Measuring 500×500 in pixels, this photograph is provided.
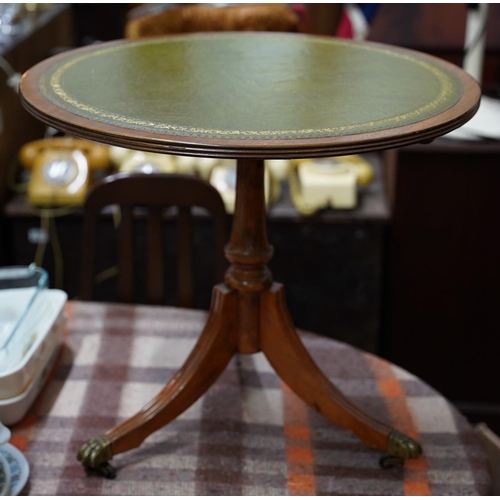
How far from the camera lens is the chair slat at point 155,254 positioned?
140 centimetres

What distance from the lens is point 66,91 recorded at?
95 centimetres

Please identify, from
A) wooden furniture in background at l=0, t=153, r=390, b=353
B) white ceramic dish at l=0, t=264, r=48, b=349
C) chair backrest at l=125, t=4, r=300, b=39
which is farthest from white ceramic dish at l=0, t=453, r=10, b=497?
chair backrest at l=125, t=4, r=300, b=39

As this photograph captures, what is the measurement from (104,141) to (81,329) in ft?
2.06

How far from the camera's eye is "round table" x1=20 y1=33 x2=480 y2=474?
0.80m

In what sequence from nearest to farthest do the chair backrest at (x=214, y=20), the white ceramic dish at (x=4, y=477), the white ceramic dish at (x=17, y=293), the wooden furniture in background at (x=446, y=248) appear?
the white ceramic dish at (x=4, y=477) < the white ceramic dish at (x=17, y=293) < the wooden furniture in background at (x=446, y=248) < the chair backrest at (x=214, y=20)

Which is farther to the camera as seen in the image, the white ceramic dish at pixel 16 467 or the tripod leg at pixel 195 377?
the tripod leg at pixel 195 377

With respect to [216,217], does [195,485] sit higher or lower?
lower

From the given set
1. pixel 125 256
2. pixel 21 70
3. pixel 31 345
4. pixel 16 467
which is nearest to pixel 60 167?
pixel 21 70

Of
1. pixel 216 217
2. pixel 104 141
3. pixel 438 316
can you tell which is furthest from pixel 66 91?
pixel 438 316

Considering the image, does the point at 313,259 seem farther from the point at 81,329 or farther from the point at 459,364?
the point at 81,329

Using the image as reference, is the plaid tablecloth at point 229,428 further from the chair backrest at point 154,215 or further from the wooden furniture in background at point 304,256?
the wooden furniture in background at point 304,256

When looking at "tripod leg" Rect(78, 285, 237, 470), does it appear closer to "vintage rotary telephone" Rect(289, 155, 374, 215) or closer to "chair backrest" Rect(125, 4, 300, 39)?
"vintage rotary telephone" Rect(289, 155, 374, 215)

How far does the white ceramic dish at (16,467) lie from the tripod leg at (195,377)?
117 millimetres

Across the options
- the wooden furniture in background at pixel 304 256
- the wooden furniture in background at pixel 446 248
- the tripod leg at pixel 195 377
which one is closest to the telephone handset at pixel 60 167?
the wooden furniture in background at pixel 304 256
